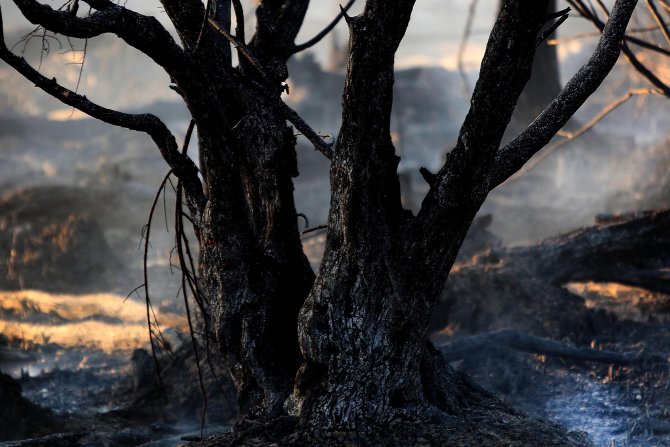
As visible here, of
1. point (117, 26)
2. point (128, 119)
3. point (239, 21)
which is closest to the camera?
point (117, 26)

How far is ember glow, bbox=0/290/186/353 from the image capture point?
679 centimetres

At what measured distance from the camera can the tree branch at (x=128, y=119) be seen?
8.34ft

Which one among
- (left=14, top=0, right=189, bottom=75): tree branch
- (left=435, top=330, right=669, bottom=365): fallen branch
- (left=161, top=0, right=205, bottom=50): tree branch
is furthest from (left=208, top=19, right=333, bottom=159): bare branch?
(left=435, top=330, right=669, bottom=365): fallen branch

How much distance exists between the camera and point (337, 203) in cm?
285

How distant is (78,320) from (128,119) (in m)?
5.47

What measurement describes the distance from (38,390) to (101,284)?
3741mm

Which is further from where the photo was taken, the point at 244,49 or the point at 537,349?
the point at 537,349

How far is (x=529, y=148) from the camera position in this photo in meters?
3.05

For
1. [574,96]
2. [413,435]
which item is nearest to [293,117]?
[574,96]

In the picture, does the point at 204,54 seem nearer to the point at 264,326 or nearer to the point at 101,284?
the point at 264,326

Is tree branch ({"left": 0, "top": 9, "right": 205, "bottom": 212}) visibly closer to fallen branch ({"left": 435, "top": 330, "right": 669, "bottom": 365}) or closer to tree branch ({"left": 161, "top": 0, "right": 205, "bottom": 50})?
tree branch ({"left": 161, "top": 0, "right": 205, "bottom": 50})

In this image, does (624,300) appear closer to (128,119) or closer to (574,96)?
(574,96)

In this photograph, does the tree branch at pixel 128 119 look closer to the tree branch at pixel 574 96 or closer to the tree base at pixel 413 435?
the tree base at pixel 413 435

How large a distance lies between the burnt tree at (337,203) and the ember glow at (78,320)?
3.76 metres
